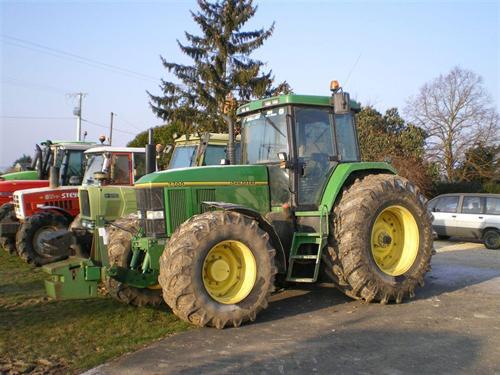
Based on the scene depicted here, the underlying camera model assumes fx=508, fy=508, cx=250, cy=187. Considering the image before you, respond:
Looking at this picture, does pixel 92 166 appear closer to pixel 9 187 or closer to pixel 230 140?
pixel 9 187

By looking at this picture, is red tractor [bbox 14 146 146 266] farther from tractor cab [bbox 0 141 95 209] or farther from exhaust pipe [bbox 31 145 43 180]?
exhaust pipe [bbox 31 145 43 180]

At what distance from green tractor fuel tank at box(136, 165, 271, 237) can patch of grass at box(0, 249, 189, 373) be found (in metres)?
1.09

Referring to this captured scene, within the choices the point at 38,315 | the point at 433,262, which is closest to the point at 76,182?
the point at 38,315

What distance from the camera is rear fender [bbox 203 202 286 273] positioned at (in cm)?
592

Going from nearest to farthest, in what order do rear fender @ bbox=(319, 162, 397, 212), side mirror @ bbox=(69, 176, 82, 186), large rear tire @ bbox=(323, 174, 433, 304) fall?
large rear tire @ bbox=(323, 174, 433, 304) < rear fender @ bbox=(319, 162, 397, 212) < side mirror @ bbox=(69, 176, 82, 186)

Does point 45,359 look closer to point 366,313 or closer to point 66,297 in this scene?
point 66,297

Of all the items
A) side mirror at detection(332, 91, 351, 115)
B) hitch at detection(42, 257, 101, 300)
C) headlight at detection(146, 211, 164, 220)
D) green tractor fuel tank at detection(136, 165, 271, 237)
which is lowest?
hitch at detection(42, 257, 101, 300)

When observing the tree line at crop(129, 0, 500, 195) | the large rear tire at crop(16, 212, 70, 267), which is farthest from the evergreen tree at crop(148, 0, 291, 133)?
the large rear tire at crop(16, 212, 70, 267)

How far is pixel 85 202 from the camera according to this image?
959 cm

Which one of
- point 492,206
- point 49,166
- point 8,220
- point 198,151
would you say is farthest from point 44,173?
point 492,206

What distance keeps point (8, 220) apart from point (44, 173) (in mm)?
1653

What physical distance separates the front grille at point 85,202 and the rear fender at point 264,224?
4157mm

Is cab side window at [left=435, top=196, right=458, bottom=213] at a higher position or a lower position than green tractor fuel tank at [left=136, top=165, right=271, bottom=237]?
lower

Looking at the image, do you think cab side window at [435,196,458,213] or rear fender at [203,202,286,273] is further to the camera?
cab side window at [435,196,458,213]
